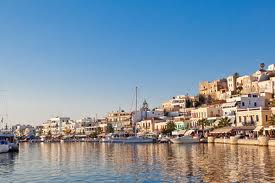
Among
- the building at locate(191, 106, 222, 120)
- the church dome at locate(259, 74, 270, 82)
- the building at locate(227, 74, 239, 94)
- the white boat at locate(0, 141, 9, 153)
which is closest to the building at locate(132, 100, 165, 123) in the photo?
the building at locate(227, 74, 239, 94)

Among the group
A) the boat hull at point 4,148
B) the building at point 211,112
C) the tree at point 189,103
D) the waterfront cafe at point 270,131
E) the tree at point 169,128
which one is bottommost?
the boat hull at point 4,148

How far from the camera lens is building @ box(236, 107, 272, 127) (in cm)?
7419

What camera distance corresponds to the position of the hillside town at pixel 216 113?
251ft

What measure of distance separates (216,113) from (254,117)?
18379mm

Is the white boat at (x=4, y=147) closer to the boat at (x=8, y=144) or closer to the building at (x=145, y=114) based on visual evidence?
the boat at (x=8, y=144)

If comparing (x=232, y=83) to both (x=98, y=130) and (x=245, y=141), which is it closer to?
(x=98, y=130)

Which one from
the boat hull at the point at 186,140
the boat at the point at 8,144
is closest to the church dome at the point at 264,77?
the boat hull at the point at 186,140

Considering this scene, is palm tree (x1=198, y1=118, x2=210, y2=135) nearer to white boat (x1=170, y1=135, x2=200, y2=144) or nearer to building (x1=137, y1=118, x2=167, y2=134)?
white boat (x1=170, y1=135, x2=200, y2=144)

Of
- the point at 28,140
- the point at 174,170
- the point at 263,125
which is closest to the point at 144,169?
the point at 174,170

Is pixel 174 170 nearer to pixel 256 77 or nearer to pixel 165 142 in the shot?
pixel 165 142

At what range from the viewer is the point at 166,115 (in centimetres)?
13412

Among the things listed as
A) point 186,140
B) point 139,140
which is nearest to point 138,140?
point 139,140

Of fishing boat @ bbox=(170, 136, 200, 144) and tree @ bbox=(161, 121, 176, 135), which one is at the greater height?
tree @ bbox=(161, 121, 176, 135)

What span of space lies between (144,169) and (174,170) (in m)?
2.85
